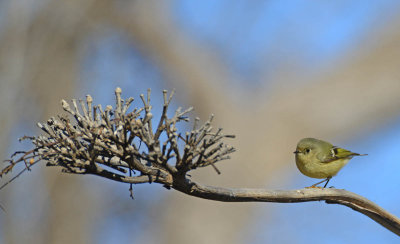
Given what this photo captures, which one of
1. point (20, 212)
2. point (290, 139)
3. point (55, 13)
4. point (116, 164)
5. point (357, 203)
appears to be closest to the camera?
point (116, 164)

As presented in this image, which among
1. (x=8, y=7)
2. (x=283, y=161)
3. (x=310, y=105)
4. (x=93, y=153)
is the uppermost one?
(x=8, y=7)

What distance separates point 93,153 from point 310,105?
548 cm

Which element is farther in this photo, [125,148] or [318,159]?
[318,159]

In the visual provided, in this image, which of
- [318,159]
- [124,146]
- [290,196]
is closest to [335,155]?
[318,159]

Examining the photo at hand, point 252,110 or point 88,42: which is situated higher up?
point 88,42

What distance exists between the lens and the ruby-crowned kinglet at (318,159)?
9.67ft

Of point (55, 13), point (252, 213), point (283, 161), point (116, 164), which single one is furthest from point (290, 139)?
point (116, 164)

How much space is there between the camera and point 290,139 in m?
6.64

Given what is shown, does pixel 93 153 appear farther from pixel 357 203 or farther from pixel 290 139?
pixel 290 139

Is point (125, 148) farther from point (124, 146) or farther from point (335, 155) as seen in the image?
point (335, 155)

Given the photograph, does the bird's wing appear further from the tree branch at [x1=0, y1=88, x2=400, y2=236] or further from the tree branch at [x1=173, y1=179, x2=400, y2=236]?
the tree branch at [x1=0, y1=88, x2=400, y2=236]

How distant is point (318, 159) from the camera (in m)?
2.96

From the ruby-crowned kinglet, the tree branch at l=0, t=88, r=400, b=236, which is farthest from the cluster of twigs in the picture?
the ruby-crowned kinglet

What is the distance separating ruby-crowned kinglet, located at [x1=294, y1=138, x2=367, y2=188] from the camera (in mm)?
2947
